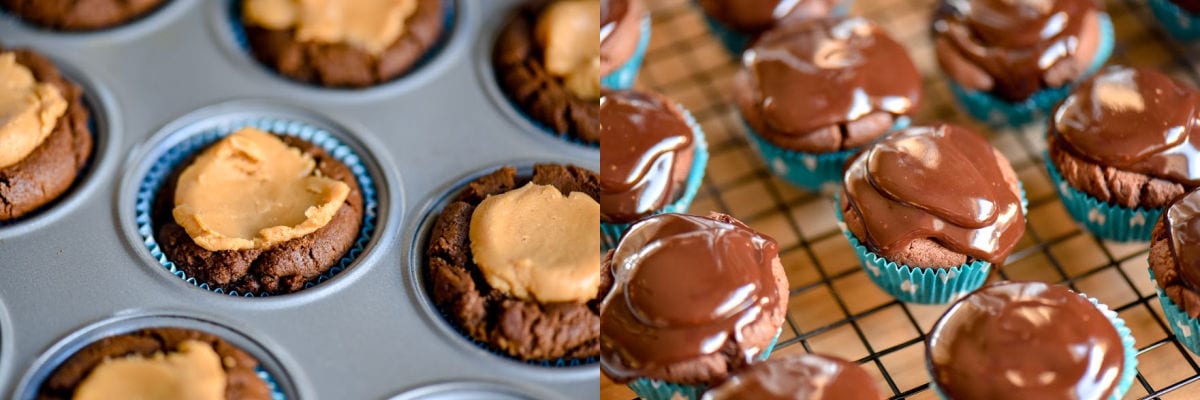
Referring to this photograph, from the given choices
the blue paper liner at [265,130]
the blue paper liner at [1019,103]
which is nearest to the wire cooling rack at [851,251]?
the blue paper liner at [1019,103]

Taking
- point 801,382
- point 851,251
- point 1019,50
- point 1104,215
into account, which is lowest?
point 851,251

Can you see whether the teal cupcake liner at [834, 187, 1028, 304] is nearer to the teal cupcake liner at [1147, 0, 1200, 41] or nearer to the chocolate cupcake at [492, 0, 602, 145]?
the chocolate cupcake at [492, 0, 602, 145]

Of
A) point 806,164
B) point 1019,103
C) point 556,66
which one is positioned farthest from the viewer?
point 1019,103

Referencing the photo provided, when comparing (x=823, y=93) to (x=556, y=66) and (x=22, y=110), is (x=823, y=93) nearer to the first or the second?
(x=556, y=66)

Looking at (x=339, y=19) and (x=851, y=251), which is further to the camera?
(x=851, y=251)

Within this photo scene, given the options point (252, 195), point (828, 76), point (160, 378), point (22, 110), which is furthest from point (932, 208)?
point (22, 110)

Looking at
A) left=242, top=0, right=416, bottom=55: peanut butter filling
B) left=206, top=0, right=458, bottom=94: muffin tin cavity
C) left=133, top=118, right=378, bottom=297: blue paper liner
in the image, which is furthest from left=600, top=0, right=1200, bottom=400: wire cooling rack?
left=242, top=0, right=416, bottom=55: peanut butter filling

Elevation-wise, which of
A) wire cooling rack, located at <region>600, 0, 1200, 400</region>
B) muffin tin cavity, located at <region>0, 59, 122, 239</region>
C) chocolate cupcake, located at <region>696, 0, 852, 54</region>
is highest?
muffin tin cavity, located at <region>0, 59, 122, 239</region>
